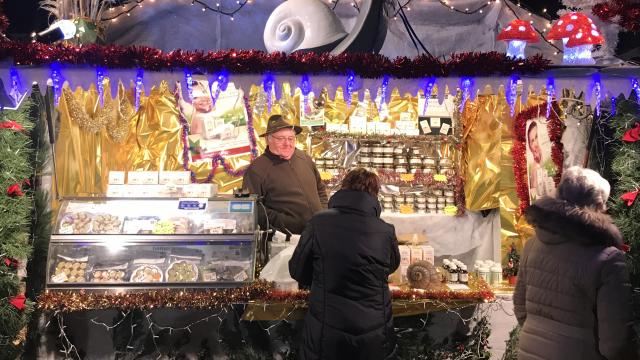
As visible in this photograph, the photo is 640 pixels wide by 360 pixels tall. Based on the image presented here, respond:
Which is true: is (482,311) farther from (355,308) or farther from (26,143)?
(26,143)

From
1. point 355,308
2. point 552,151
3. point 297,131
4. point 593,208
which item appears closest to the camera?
point 593,208

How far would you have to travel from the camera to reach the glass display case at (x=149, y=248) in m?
4.38

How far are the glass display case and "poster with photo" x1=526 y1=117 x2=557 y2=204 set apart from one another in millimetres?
3915

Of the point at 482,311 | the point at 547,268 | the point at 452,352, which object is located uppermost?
the point at 547,268

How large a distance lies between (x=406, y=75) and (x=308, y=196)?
1609mm

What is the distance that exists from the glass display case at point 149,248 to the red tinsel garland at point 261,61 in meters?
1.14

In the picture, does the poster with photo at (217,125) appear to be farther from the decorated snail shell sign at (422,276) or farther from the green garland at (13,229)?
the decorated snail shell sign at (422,276)

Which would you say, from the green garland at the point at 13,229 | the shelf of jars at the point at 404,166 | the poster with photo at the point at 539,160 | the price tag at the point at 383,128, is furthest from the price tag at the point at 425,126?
the green garland at the point at 13,229

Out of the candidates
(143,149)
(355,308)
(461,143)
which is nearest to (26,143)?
(143,149)

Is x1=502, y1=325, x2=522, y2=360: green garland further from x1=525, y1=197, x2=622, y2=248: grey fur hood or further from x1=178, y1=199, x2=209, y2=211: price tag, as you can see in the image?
x1=178, y1=199, x2=209, y2=211: price tag

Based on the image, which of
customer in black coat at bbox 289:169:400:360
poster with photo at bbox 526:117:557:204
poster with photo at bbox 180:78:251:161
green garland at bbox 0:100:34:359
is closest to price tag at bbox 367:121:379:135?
poster with photo at bbox 180:78:251:161

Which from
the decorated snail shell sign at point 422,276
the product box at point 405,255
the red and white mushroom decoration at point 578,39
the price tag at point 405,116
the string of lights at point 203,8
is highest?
the string of lights at point 203,8

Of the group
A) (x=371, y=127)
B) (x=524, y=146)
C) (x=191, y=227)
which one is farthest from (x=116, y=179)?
(x=524, y=146)

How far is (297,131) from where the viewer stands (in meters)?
5.93
